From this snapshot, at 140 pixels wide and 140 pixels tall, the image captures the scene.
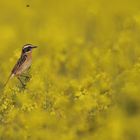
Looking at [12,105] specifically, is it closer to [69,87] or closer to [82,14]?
[69,87]

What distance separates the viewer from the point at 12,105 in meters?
8.48

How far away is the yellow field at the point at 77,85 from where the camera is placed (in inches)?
317

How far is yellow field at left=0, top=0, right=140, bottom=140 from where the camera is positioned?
8047 mm

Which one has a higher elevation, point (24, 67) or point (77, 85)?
point (24, 67)

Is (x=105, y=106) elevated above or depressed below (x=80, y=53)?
below

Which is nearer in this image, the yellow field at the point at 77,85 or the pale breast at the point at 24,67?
the yellow field at the point at 77,85

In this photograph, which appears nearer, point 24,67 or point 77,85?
point 24,67

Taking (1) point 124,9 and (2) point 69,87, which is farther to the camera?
(1) point 124,9

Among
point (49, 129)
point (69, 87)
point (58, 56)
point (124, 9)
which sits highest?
point (124, 9)

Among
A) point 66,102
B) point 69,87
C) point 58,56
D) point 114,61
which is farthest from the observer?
point 58,56

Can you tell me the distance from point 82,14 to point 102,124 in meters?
8.98

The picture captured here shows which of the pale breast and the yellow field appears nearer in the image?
the yellow field

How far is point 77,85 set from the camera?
9070 mm

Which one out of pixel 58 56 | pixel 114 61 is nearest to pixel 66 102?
pixel 114 61
